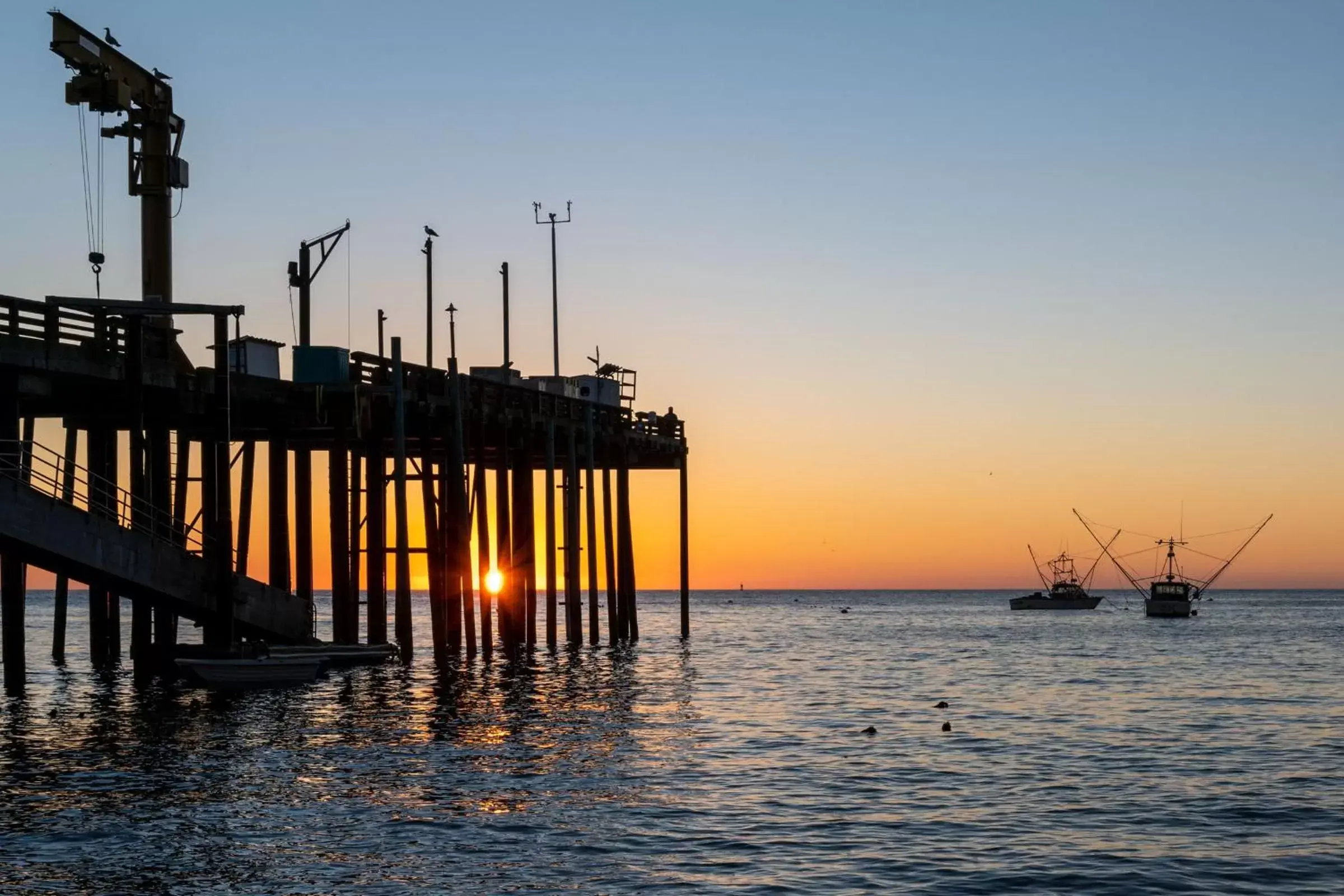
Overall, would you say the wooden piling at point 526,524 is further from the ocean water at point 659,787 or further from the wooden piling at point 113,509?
the wooden piling at point 113,509

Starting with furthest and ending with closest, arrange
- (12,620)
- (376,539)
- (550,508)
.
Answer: (550,508)
(376,539)
(12,620)

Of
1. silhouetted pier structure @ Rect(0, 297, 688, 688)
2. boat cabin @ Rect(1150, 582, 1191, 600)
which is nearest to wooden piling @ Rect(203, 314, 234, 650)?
silhouetted pier structure @ Rect(0, 297, 688, 688)

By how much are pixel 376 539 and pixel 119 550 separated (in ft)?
37.8

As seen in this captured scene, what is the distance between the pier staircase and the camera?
33000 mm

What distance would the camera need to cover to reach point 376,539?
4659 cm

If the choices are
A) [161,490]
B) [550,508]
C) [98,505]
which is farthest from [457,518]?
[98,505]

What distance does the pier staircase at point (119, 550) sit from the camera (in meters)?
33.0

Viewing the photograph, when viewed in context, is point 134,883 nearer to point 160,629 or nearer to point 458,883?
point 458,883

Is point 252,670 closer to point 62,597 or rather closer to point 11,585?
point 11,585

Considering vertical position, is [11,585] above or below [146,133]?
below

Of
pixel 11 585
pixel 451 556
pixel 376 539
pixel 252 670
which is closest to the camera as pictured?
pixel 252 670

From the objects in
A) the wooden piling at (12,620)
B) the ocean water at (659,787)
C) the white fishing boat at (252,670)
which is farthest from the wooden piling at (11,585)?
the white fishing boat at (252,670)

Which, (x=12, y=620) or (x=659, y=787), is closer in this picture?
(x=659, y=787)

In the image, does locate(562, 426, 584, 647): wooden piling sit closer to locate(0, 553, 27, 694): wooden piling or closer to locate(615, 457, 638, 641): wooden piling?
locate(615, 457, 638, 641): wooden piling
